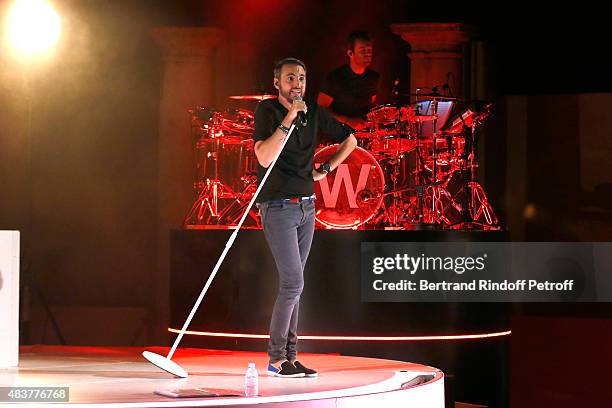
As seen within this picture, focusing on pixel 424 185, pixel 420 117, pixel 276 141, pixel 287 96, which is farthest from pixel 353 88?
pixel 276 141

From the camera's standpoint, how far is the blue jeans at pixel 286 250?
4973mm

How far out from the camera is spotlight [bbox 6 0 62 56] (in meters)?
9.17

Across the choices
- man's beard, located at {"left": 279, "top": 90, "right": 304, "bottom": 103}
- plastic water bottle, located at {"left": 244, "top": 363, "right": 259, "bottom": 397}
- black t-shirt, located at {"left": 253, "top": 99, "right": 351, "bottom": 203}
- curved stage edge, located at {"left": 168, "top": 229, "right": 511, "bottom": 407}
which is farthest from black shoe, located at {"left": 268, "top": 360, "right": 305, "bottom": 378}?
curved stage edge, located at {"left": 168, "top": 229, "right": 511, "bottom": 407}

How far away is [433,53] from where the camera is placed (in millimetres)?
9977

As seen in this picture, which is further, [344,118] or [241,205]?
[241,205]

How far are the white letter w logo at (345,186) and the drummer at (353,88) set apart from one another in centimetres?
37

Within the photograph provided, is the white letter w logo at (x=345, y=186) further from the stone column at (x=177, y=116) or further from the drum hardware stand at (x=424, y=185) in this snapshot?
the stone column at (x=177, y=116)

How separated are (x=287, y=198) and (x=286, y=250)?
225mm

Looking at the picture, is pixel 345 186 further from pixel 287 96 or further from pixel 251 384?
pixel 251 384

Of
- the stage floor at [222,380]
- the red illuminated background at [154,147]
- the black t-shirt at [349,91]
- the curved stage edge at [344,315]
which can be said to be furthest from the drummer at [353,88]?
the stage floor at [222,380]

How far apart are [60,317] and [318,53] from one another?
322 centimetres

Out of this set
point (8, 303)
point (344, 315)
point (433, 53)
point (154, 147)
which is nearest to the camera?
point (8, 303)

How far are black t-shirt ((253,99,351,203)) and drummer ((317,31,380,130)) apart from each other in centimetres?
306

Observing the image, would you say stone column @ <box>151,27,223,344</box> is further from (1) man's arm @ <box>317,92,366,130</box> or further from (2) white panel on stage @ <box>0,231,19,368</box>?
(2) white panel on stage @ <box>0,231,19,368</box>
